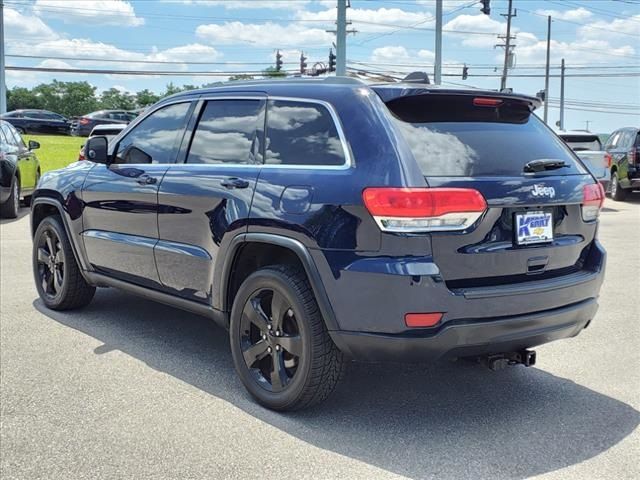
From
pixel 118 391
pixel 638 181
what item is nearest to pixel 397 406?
pixel 118 391

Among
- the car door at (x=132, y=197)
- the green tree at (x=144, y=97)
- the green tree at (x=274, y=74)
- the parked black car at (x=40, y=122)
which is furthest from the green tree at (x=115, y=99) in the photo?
the car door at (x=132, y=197)

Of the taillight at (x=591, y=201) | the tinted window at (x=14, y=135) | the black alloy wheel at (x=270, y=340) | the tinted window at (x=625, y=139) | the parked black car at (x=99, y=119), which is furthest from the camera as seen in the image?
the parked black car at (x=99, y=119)

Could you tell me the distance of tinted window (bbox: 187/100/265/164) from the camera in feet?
14.0

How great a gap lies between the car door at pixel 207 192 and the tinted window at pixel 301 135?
11 centimetres

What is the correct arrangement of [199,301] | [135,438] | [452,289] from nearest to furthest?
[452,289]
[135,438]
[199,301]

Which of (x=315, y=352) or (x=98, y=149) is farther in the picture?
(x=98, y=149)

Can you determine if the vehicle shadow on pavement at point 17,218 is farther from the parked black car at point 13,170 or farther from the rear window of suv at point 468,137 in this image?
the rear window of suv at point 468,137

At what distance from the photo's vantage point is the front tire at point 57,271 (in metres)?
5.96

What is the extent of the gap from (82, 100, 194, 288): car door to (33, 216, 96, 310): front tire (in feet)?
1.44

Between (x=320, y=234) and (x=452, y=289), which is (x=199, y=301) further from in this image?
(x=452, y=289)

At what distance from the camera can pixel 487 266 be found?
3486 millimetres

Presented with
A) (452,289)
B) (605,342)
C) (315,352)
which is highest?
(452,289)

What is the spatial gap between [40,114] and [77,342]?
37814 mm

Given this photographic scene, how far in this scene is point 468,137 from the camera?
12.2 feet
